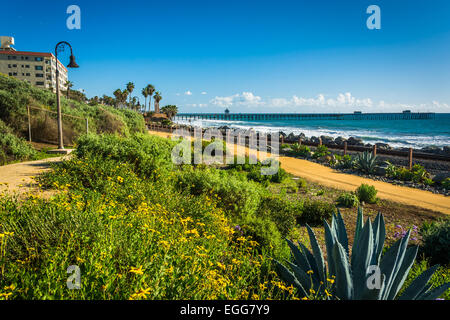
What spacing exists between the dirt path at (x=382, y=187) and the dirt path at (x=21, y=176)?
11196mm

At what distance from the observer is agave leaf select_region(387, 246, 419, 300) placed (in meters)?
2.81

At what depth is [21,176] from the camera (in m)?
7.02

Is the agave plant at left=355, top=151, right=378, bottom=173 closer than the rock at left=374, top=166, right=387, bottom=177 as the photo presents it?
No

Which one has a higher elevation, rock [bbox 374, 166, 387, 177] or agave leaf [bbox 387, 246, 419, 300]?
agave leaf [bbox 387, 246, 419, 300]

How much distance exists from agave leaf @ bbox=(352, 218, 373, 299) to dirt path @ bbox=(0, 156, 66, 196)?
6129mm

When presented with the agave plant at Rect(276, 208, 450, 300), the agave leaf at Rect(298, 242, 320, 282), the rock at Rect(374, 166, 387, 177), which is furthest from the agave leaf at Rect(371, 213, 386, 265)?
the rock at Rect(374, 166, 387, 177)

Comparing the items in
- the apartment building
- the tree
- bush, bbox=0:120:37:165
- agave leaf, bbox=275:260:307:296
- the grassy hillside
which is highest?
the apartment building

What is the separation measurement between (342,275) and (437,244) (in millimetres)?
4054

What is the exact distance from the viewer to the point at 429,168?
17562 millimetres

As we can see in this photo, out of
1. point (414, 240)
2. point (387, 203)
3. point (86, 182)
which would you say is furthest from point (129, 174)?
point (387, 203)

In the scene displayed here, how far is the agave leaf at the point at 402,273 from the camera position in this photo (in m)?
2.81

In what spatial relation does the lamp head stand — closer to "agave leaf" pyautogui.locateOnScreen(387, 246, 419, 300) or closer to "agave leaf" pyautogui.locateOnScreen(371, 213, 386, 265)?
"agave leaf" pyautogui.locateOnScreen(371, 213, 386, 265)

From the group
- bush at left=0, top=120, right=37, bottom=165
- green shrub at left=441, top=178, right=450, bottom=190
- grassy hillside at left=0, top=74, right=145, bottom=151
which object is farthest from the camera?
grassy hillside at left=0, top=74, right=145, bottom=151
